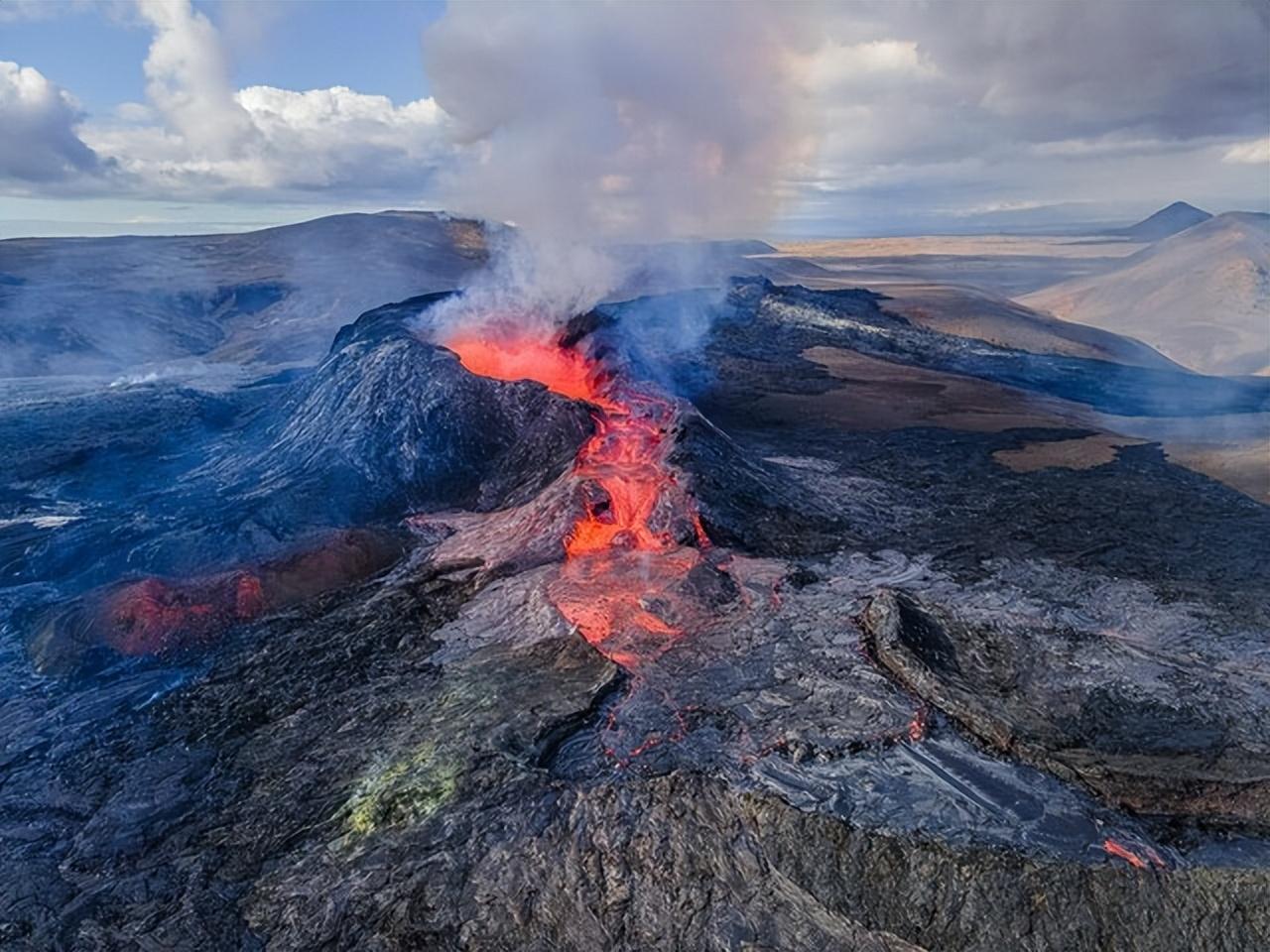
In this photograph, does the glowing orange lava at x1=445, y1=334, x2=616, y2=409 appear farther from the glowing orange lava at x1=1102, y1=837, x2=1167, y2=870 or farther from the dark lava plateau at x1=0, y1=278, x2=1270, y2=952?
the glowing orange lava at x1=1102, y1=837, x2=1167, y2=870

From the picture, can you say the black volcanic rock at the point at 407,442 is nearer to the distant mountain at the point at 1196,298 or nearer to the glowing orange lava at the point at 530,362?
the glowing orange lava at the point at 530,362

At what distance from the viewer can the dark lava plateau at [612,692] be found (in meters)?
10.1

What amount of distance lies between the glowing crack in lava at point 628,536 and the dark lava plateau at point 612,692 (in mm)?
115

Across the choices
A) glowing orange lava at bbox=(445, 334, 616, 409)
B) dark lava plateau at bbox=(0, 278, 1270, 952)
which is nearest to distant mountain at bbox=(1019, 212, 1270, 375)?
dark lava plateau at bbox=(0, 278, 1270, 952)

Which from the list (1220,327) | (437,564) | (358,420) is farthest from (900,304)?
(437,564)

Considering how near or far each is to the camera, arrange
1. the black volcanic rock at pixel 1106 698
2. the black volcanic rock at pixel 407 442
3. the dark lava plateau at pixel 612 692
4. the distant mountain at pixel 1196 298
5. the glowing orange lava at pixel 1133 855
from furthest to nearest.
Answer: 1. the distant mountain at pixel 1196 298
2. the black volcanic rock at pixel 407 442
3. the black volcanic rock at pixel 1106 698
4. the dark lava plateau at pixel 612 692
5. the glowing orange lava at pixel 1133 855

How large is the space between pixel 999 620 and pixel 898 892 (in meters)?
7.74

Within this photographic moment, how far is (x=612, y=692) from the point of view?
1367 centimetres

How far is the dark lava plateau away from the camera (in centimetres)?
1010

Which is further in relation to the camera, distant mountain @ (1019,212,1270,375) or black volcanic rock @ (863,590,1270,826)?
distant mountain @ (1019,212,1270,375)

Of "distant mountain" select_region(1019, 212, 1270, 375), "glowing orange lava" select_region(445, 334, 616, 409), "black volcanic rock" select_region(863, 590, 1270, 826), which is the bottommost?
"distant mountain" select_region(1019, 212, 1270, 375)

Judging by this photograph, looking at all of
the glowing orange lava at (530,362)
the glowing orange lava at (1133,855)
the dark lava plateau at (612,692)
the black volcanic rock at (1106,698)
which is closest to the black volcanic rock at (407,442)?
the dark lava plateau at (612,692)

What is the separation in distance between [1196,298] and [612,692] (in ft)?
333

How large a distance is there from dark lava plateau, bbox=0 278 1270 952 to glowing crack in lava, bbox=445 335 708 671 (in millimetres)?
115
